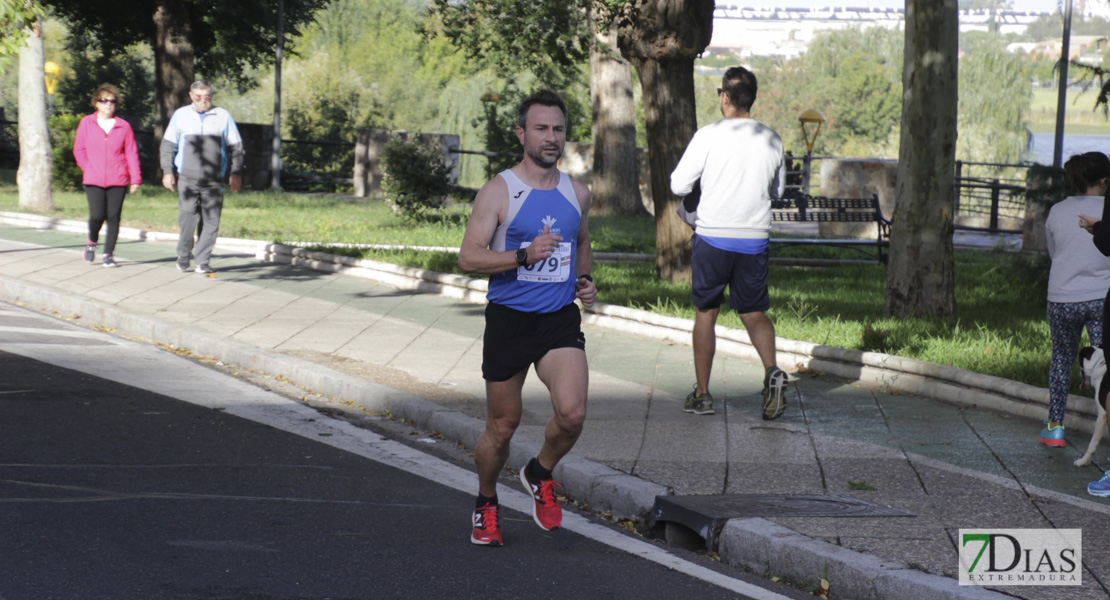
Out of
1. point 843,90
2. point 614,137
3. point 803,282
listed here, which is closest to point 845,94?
point 843,90

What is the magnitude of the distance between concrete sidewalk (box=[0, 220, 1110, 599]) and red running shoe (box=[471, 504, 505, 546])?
0.87 m

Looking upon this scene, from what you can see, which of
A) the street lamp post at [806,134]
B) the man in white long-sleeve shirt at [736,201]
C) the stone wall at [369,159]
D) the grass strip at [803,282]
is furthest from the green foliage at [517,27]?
the man in white long-sleeve shirt at [736,201]

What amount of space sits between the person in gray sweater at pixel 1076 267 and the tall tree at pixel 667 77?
19.5 feet

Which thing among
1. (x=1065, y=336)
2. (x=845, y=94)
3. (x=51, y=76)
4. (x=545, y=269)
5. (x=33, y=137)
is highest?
(x=845, y=94)

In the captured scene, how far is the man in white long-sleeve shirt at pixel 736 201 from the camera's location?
710cm

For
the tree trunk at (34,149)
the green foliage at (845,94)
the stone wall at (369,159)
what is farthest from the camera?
the green foliage at (845,94)

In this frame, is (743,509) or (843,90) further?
(843,90)

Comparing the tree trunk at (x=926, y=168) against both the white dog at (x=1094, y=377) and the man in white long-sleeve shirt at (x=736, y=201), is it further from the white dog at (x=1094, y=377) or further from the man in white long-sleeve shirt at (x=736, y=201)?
the white dog at (x=1094, y=377)

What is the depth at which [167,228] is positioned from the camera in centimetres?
1741

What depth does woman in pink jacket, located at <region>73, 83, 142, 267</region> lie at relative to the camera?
12.9 meters

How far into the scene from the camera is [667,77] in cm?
1235

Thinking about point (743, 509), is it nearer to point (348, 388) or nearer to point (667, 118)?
point (348, 388)

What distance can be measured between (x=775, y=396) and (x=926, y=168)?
3.85m

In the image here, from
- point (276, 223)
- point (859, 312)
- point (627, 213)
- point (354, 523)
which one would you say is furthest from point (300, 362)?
point (627, 213)
